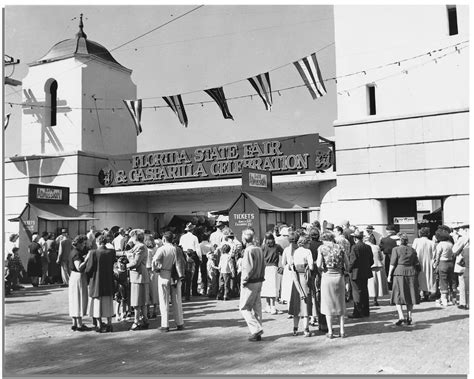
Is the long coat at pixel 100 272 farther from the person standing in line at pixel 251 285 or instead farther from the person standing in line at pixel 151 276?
the person standing in line at pixel 251 285

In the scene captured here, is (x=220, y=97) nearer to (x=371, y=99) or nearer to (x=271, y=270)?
(x=371, y=99)

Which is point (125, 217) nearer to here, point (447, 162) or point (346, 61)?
point (346, 61)

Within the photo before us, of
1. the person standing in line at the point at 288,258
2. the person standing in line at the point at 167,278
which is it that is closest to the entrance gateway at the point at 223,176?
the person standing in line at the point at 288,258

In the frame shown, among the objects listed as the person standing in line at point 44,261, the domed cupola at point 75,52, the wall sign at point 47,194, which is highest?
the domed cupola at point 75,52

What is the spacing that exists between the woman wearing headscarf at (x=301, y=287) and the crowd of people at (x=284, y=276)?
0.06ft

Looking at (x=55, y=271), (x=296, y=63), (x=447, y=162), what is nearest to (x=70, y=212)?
(x=55, y=271)

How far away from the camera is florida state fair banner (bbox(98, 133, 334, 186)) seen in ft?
58.3

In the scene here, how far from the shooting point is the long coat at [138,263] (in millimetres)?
9312

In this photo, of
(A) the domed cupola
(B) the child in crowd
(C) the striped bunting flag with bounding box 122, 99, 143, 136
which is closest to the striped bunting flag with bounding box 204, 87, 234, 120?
(A) the domed cupola

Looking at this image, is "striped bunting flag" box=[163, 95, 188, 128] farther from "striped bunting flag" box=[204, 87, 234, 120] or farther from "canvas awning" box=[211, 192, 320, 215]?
"canvas awning" box=[211, 192, 320, 215]

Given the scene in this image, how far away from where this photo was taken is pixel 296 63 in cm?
1413

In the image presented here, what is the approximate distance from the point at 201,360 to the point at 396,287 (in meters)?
3.90

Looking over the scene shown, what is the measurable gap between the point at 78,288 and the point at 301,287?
419 centimetres

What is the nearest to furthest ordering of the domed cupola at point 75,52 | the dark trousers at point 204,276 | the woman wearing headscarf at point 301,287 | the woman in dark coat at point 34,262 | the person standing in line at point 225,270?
1. the woman wearing headscarf at point 301,287
2. the person standing in line at point 225,270
3. the dark trousers at point 204,276
4. the woman in dark coat at point 34,262
5. the domed cupola at point 75,52
